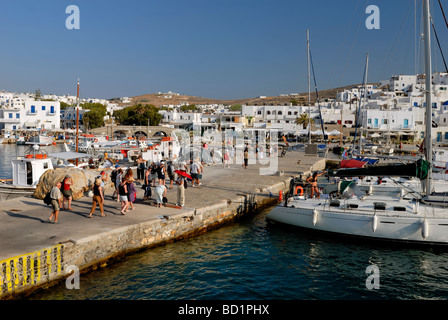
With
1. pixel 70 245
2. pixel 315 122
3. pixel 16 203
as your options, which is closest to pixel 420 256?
pixel 70 245

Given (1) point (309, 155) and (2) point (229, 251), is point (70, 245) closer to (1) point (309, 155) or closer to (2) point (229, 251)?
(2) point (229, 251)

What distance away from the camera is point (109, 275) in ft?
37.2

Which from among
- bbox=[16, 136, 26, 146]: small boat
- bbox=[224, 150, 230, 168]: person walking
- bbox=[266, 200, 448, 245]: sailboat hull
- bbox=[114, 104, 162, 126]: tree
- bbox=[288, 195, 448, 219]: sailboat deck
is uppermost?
bbox=[114, 104, 162, 126]: tree

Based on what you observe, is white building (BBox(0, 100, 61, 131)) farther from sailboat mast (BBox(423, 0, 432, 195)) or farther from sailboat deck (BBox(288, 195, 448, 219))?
sailboat mast (BBox(423, 0, 432, 195))

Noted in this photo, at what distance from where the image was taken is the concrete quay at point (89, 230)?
384 inches

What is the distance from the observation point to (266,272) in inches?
490

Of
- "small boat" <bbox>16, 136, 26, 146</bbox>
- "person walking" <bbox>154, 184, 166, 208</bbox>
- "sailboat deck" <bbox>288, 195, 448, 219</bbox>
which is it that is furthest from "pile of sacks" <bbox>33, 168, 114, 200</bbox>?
"small boat" <bbox>16, 136, 26, 146</bbox>

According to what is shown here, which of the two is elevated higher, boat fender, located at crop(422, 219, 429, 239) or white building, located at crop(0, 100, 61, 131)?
white building, located at crop(0, 100, 61, 131)

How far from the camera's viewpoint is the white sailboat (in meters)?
14.3

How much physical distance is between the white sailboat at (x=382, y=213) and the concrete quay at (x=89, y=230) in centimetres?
331

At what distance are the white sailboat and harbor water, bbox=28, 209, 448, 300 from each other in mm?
560

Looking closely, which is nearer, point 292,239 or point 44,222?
point 44,222

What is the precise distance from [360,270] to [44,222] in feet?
35.9
